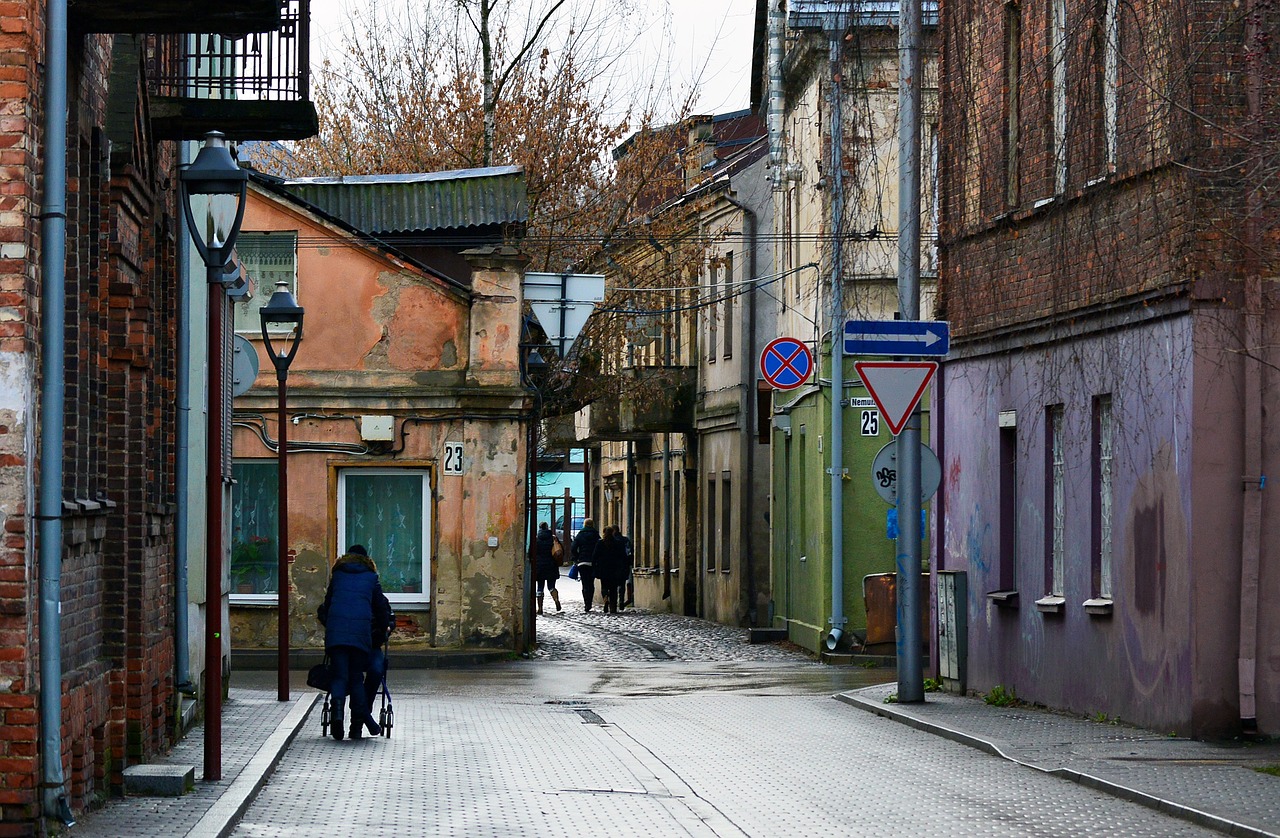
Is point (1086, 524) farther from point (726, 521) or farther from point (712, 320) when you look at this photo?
point (712, 320)

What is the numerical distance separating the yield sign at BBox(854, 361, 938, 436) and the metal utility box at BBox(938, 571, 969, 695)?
8.06ft

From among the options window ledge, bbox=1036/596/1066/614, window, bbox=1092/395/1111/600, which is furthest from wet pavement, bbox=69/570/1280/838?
window, bbox=1092/395/1111/600

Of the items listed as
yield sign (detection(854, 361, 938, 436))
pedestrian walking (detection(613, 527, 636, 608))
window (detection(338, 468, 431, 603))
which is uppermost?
yield sign (detection(854, 361, 938, 436))

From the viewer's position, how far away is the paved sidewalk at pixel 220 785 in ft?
34.4

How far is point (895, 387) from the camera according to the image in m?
18.9

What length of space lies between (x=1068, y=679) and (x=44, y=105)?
1074cm

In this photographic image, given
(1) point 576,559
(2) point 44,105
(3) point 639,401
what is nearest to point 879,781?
(2) point 44,105

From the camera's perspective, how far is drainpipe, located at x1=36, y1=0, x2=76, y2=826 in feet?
32.0

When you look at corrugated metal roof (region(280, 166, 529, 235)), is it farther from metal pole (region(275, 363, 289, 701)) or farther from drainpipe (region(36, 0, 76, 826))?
drainpipe (region(36, 0, 76, 826))

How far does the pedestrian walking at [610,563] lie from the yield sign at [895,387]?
2432cm

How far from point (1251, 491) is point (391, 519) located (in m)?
15.8

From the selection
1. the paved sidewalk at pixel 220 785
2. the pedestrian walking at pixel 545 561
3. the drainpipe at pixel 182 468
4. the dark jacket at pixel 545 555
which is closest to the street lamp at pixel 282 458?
the paved sidewalk at pixel 220 785

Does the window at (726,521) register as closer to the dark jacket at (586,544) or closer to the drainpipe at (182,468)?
the dark jacket at (586,544)

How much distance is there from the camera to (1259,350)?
14.5m
